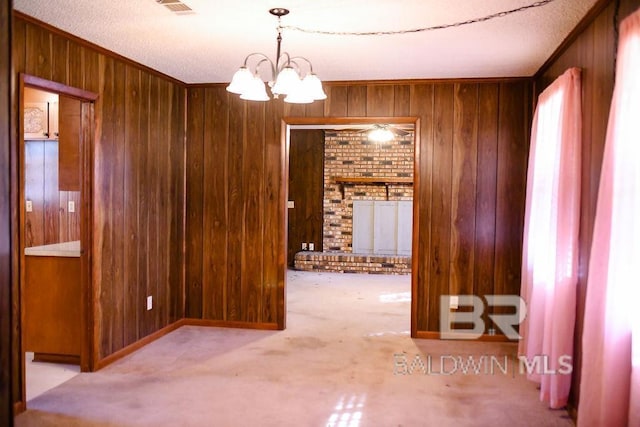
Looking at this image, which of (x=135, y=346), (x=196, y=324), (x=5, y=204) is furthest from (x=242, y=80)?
(x=196, y=324)

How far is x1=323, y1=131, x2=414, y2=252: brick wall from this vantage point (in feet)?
28.1

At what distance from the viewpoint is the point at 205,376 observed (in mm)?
3588

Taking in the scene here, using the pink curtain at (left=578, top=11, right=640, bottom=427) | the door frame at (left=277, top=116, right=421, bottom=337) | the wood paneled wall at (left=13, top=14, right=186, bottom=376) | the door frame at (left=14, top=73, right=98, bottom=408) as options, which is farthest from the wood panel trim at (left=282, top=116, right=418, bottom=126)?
the pink curtain at (left=578, top=11, right=640, bottom=427)

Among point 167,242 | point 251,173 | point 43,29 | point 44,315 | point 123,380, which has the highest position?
point 43,29

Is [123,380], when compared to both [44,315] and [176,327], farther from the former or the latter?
[176,327]

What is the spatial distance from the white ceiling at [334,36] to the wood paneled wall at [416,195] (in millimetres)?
305

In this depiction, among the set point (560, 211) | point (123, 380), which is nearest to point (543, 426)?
point (560, 211)

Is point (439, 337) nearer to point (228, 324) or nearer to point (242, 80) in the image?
point (228, 324)

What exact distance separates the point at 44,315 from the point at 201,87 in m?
2.47

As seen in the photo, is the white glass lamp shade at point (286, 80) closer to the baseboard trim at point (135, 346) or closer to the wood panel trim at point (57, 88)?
the wood panel trim at point (57, 88)

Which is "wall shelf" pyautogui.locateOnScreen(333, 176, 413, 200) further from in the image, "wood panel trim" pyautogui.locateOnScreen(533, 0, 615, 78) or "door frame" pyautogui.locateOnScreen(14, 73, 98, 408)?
"door frame" pyautogui.locateOnScreen(14, 73, 98, 408)

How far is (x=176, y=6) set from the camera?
2.80 m

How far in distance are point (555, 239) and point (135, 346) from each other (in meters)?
3.33

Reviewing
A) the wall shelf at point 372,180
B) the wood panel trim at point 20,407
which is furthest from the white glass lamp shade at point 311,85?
the wall shelf at point 372,180
